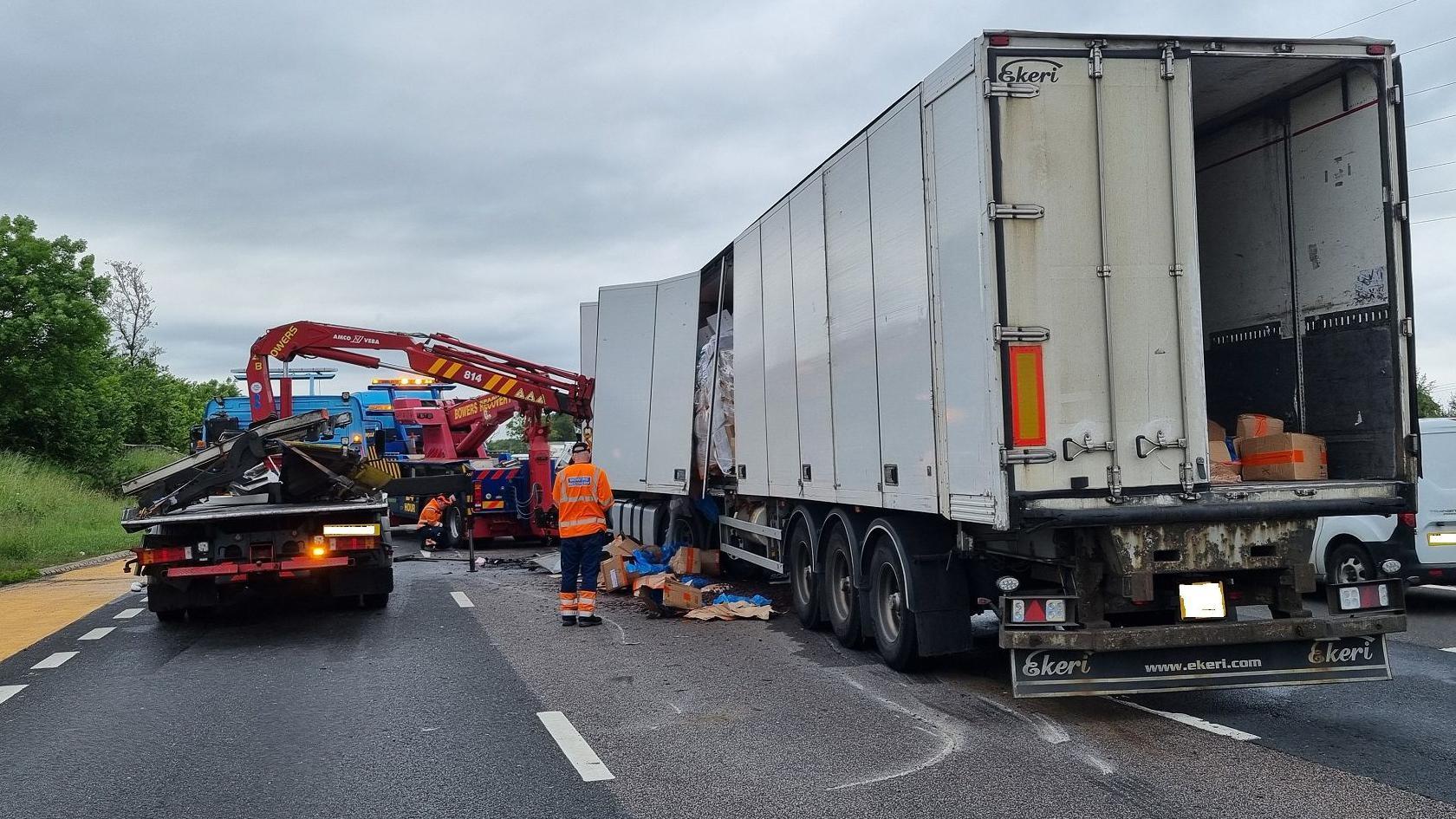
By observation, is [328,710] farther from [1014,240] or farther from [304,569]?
[1014,240]

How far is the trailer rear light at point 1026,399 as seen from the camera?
6.30 metres

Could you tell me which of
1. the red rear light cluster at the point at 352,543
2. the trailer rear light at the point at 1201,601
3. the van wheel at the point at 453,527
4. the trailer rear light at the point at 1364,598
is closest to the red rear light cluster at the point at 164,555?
the red rear light cluster at the point at 352,543

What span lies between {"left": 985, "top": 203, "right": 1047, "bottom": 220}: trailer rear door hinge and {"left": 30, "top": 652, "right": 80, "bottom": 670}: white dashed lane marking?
7.56m

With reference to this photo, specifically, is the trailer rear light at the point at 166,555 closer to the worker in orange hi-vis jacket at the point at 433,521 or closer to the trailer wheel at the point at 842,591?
the trailer wheel at the point at 842,591

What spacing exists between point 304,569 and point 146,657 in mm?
1829

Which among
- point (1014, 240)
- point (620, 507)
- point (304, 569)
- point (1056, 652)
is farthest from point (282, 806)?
point (620, 507)

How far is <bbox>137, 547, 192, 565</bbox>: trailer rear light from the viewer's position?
10.6 metres

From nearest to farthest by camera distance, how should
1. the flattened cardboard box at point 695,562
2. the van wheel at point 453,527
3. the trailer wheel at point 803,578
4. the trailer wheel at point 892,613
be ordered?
the trailer wheel at point 892,613, the trailer wheel at point 803,578, the flattened cardboard box at point 695,562, the van wheel at point 453,527

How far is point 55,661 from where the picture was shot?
30.1 ft

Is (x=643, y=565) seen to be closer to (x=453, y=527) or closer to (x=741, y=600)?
(x=741, y=600)

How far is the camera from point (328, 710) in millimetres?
7137

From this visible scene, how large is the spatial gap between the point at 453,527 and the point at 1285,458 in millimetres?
17531

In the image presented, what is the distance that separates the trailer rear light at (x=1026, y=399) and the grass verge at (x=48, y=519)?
1504cm

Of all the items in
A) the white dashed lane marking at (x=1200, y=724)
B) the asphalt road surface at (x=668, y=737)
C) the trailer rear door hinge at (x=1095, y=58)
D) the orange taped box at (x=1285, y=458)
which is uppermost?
the trailer rear door hinge at (x=1095, y=58)
